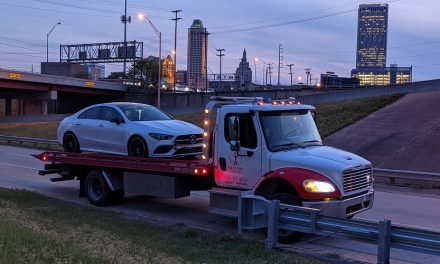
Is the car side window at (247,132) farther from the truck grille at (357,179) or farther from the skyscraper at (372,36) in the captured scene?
the skyscraper at (372,36)

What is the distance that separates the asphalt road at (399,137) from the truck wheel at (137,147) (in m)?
11.8

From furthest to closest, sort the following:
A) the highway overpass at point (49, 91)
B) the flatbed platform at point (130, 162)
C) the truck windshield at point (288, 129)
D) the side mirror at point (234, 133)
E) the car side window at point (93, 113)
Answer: the highway overpass at point (49, 91), the car side window at point (93, 113), the flatbed platform at point (130, 162), the side mirror at point (234, 133), the truck windshield at point (288, 129)

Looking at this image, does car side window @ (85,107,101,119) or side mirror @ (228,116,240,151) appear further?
car side window @ (85,107,101,119)

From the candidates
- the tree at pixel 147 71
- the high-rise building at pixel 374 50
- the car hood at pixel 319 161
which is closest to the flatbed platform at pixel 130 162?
the car hood at pixel 319 161

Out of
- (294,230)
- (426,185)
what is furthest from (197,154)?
(426,185)

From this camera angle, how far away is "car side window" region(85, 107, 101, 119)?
514 inches

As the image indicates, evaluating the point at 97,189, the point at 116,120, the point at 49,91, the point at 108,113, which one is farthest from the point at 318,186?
the point at 49,91

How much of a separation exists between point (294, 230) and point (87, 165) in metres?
6.17

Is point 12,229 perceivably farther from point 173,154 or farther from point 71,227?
point 173,154

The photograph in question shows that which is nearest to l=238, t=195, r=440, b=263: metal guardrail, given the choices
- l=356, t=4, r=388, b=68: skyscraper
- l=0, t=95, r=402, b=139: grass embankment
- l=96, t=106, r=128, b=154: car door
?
l=96, t=106, r=128, b=154: car door

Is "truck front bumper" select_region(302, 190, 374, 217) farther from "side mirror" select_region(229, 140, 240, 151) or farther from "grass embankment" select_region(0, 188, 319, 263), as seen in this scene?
"side mirror" select_region(229, 140, 240, 151)

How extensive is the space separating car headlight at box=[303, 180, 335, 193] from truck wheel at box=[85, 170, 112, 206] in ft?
17.7

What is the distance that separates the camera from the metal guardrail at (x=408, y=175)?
1648 centimetres

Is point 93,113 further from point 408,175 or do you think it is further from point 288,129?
point 408,175
